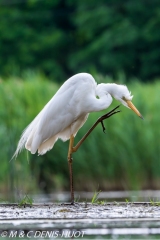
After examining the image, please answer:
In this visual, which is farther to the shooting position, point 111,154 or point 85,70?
point 85,70

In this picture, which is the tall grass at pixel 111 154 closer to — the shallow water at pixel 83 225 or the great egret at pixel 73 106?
the great egret at pixel 73 106

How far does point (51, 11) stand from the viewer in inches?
1190

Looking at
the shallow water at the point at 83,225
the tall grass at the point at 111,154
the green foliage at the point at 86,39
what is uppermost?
the green foliage at the point at 86,39

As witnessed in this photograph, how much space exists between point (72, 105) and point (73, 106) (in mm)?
13

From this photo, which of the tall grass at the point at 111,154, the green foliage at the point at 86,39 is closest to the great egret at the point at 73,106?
the tall grass at the point at 111,154

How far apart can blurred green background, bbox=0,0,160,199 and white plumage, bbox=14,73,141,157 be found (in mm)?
2396

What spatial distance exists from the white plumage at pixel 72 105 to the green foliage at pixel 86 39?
680 inches

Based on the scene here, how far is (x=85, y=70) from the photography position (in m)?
25.6

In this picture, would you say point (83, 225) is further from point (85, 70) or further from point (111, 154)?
point (85, 70)

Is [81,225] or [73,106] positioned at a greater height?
[73,106]

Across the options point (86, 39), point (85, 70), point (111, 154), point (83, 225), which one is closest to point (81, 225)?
point (83, 225)

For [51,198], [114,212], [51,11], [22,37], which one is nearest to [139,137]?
[51,198]

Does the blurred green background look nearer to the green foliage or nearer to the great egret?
the green foliage

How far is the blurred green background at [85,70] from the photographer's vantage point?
39.9 feet
